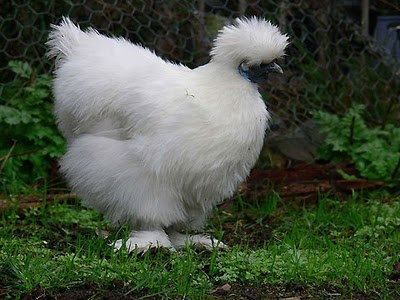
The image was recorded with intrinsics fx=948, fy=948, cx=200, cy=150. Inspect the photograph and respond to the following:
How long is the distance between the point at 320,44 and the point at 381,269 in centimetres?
324

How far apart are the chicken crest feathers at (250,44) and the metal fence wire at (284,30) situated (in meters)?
2.19

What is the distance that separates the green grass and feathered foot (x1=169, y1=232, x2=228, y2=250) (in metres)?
0.11

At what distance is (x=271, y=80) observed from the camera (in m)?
6.93

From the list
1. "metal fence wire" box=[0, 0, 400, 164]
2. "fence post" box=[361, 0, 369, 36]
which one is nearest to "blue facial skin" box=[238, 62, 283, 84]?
"metal fence wire" box=[0, 0, 400, 164]

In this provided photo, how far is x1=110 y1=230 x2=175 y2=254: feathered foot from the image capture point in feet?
14.7

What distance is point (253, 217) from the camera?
19.1 feet

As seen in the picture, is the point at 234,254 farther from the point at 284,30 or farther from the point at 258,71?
the point at 284,30

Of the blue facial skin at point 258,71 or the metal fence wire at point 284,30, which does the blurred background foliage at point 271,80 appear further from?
the blue facial skin at point 258,71

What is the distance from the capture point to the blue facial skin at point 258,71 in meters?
4.59

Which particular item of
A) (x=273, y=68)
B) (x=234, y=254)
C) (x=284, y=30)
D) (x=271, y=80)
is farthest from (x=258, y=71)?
(x=284, y=30)

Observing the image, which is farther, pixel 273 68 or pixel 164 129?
pixel 273 68

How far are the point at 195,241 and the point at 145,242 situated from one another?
35 centimetres

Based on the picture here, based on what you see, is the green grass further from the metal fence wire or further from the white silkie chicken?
the metal fence wire

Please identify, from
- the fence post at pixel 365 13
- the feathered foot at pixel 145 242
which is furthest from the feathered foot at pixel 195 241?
the fence post at pixel 365 13
